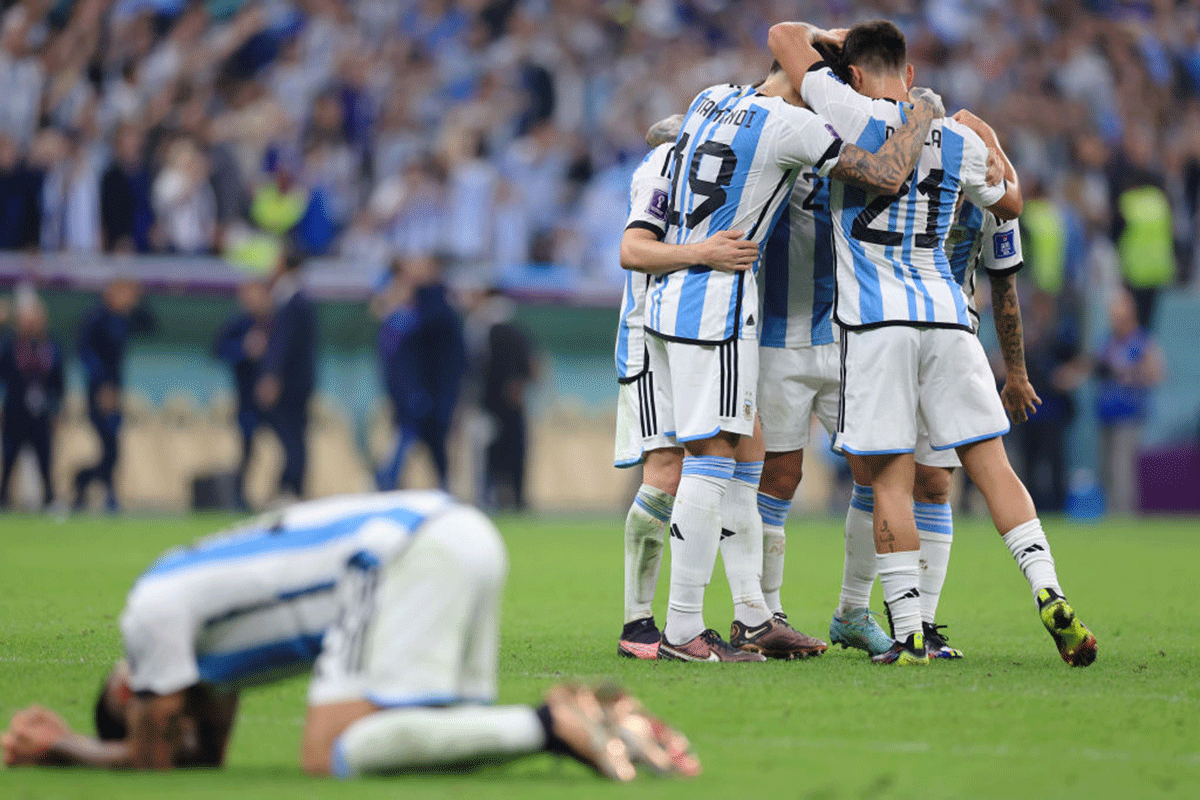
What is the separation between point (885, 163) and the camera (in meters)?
5.88

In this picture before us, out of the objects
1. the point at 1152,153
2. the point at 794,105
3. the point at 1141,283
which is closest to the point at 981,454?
the point at 794,105

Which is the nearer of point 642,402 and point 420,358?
point 642,402

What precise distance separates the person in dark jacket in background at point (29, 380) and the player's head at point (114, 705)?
531 inches

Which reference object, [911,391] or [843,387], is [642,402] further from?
[911,391]

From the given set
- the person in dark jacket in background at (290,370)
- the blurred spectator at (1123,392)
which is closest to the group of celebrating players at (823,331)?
the person in dark jacket in background at (290,370)

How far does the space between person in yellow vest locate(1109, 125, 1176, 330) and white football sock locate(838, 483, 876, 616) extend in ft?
46.0

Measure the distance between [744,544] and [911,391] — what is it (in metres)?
0.86

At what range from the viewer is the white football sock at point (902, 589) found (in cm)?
598

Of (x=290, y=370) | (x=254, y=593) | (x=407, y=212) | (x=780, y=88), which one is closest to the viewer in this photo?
(x=254, y=593)

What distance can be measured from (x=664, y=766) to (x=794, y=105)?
3.07m

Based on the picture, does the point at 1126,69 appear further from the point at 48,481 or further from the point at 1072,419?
the point at 48,481

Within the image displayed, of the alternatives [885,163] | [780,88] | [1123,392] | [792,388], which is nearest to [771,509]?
[792,388]

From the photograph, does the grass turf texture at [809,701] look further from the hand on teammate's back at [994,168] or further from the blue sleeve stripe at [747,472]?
the hand on teammate's back at [994,168]

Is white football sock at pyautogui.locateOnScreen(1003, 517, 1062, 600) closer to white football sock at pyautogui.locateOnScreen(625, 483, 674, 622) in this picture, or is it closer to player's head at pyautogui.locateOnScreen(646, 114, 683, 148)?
white football sock at pyautogui.locateOnScreen(625, 483, 674, 622)
